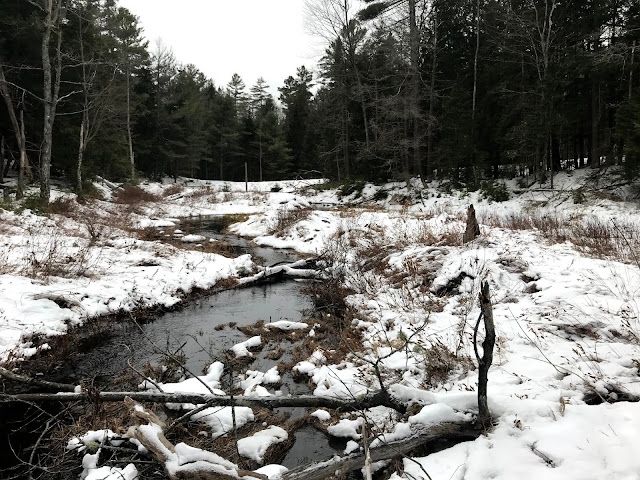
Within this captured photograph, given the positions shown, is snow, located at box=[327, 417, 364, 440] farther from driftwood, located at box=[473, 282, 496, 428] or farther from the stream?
driftwood, located at box=[473, 282, 496, 428]

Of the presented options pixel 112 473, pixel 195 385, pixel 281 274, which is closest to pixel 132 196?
pixel 281 274

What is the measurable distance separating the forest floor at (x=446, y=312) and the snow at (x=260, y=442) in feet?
0.07

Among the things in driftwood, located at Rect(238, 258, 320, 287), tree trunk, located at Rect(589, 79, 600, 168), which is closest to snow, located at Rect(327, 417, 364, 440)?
driftwood, located at Rect(238, 258, 320, 287)

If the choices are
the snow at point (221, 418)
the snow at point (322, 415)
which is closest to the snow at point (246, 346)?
the snow at point (221, 418)

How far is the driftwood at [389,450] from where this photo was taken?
2654 millimetres

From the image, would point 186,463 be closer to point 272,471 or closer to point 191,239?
point 272,471

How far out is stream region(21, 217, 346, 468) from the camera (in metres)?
3.85

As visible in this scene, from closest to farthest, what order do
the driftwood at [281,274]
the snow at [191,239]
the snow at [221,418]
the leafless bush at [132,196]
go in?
the snow at [221,418] < the driftwood at [281,274] < the snow at [191,239] < the leafless bush at [132,196]

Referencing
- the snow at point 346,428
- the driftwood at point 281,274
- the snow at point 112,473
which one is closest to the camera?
the snow at point 112,473

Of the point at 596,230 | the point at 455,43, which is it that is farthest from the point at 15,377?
the point at 455,43

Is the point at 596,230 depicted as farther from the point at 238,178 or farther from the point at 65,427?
the point at 238,178

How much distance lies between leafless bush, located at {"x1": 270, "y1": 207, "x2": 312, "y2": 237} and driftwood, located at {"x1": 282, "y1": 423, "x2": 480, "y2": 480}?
12.1 m

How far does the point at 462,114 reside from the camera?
62.7ft

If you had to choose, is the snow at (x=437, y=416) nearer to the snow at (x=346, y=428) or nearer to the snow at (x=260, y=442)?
the snow at (x=346, y=428)
